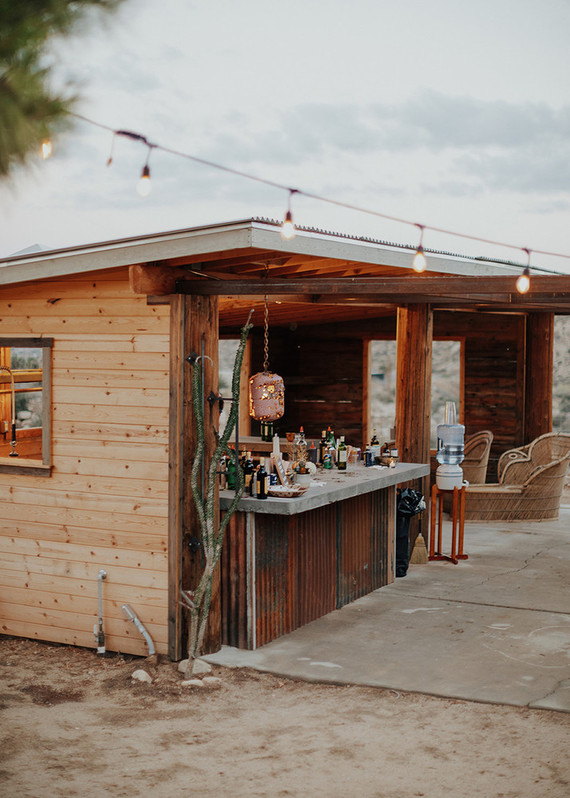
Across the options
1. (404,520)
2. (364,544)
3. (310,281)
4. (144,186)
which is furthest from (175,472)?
(404,520)

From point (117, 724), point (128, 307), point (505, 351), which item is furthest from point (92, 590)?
point (505, 351)

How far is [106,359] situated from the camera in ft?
19.9

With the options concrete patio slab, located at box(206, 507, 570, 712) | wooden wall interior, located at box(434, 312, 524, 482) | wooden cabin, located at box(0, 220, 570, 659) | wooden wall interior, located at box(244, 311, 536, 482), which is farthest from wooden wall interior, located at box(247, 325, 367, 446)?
wooden cabin, located at box(0, 220, 570, 659)

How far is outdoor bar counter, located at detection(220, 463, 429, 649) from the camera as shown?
606 centimetres

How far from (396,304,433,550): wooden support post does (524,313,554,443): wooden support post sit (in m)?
4.16

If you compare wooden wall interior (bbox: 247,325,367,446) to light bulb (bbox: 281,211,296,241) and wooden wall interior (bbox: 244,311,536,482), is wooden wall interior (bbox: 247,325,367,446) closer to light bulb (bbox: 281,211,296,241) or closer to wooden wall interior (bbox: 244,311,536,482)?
wooden wall interior (bbox: 244,311,536,482)

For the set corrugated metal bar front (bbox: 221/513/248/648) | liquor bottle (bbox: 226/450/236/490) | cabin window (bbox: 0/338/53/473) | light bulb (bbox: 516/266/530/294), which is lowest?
corrugated metal bar front (bbox: 221/513/248/648)

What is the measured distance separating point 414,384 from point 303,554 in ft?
9.51

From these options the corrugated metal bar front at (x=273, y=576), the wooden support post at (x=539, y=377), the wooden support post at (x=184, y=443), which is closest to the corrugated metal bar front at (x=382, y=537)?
the corrugated metal bar front at (x=273, y=576)

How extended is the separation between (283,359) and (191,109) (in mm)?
5214

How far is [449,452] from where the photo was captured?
30.1ft

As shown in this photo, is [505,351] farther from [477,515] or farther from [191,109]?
[191,109]

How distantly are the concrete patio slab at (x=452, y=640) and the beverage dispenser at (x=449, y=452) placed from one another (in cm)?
A: 83

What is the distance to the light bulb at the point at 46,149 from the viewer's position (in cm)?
418
